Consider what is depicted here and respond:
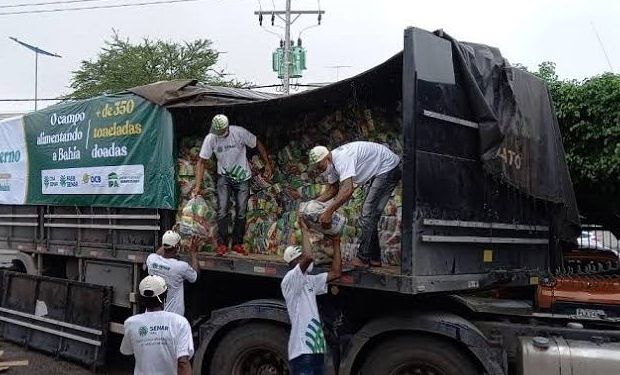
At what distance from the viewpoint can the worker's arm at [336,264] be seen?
4969 millimetres

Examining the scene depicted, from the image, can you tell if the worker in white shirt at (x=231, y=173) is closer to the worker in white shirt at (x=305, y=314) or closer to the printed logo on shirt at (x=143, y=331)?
the worker in white shirt at (x=305, y=314)

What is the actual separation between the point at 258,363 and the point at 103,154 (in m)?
3.19

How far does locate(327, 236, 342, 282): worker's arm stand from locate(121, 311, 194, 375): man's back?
4.41ft

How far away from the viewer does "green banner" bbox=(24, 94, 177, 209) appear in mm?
6598

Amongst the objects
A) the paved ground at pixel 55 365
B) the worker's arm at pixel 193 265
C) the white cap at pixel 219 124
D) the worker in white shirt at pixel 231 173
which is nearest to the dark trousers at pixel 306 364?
the worker's arm at pixel 193 265

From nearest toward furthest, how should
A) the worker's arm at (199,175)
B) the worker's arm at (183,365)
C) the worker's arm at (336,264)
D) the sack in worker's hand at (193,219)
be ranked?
the worker's arm at (183,365), the worker's arm at (336,264), the sack in worker's hand at (193,219), the worker's arm at (199,175)

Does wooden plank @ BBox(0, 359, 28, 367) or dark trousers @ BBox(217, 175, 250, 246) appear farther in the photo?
wooden plank @ BBox(0, 359, 28, 367)

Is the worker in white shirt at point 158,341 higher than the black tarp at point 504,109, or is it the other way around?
the black tarp at point 504,109

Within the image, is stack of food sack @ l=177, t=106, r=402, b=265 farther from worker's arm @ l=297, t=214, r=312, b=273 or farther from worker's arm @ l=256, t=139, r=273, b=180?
worker's arm @ l=297, t=214, r=312, b=273

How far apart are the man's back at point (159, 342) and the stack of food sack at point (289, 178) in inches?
88.8

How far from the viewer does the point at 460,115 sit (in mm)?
4887

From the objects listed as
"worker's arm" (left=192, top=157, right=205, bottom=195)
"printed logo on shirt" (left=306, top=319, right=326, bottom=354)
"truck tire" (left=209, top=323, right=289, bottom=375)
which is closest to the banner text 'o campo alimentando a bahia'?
"worker's arm" (left=192, top=157, right=205, bottom=195)

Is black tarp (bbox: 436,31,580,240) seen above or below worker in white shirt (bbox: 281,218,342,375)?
above

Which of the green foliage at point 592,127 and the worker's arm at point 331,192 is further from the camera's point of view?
→ the green foliage at point 592,127
